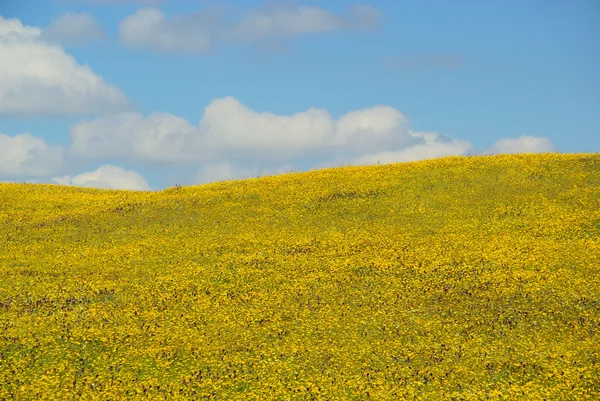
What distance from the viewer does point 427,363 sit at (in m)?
27.5

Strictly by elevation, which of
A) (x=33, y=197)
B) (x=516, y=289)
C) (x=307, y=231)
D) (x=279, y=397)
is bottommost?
(x=279, y=397)

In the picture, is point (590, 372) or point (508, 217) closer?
point (590, 372)

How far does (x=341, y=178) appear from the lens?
195 ft

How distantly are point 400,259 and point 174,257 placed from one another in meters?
13.9

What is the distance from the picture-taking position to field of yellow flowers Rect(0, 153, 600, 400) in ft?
87.2

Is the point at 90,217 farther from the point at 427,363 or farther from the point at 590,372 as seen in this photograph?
the point at 590,372

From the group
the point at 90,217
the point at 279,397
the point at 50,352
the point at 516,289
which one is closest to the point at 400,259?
the point at 516,289

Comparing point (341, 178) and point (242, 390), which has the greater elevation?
point (341, 178)

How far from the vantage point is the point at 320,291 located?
1378 inches

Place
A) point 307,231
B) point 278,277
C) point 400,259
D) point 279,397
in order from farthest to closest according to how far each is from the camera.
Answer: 1. point 307,231
2. point 400,259
3. point 278,277
4. point 279,397

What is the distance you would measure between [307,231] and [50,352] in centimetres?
2144

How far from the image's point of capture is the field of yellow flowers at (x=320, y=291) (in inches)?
1047

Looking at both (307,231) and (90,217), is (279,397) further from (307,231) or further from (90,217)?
(90,217)

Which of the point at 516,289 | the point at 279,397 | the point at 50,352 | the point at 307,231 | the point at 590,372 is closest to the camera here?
the point at 279,397
